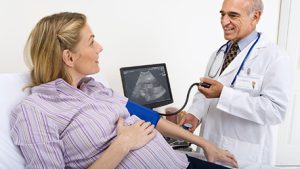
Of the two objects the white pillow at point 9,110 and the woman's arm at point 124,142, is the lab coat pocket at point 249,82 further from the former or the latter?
the white pillow at point 9,110

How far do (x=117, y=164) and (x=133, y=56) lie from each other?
1104 millimetres

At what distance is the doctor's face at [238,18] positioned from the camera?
1.41 metres

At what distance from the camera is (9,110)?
3.30 feet

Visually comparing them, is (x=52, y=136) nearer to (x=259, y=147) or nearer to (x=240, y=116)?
(x=240, y=116)

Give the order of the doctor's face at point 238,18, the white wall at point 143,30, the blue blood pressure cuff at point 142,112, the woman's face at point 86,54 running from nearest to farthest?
the woman's face at point 86,54 < the blue blood pressure cuff at point 142,112 < the doctor's face at point 238,18 < the white wall at point 143,30

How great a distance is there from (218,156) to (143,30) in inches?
42.0

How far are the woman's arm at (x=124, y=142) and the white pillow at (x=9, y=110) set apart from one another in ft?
0.83

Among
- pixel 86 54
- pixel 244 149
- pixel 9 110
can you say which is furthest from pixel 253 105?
pixel 9 110

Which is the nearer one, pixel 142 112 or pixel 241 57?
pixel 142 112

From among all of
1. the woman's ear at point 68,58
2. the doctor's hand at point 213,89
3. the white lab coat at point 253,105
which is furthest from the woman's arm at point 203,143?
the woman's ear at point 68,58

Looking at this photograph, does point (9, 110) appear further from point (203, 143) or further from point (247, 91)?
point (247, 91)

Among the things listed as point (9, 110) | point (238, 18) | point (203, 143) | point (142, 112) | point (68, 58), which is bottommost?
point (203, 143)

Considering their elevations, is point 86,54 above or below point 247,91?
above

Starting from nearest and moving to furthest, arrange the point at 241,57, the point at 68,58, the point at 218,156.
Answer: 1. the point at 68,58
2. the point at 218,156
3. the point at 241,57
